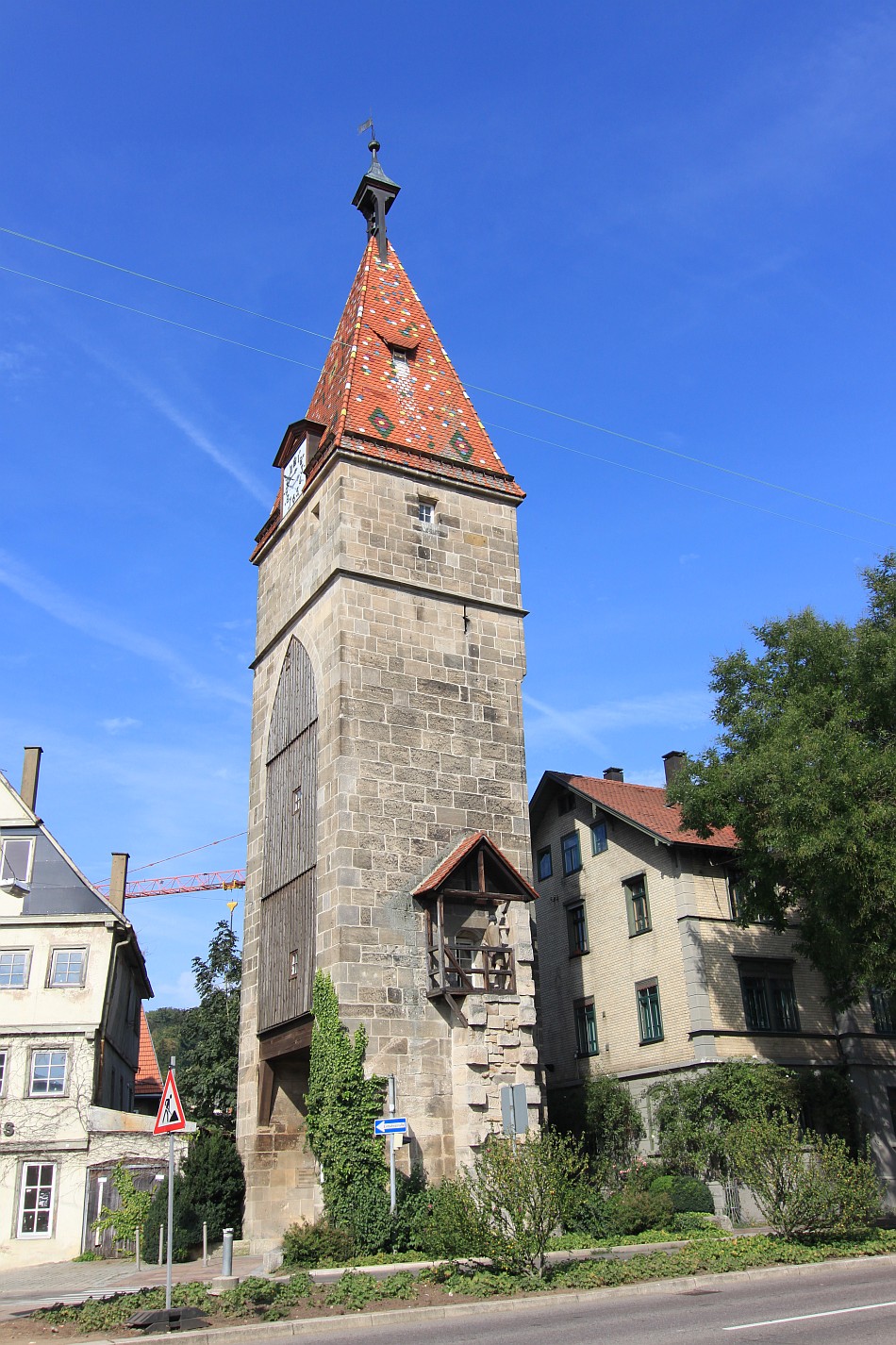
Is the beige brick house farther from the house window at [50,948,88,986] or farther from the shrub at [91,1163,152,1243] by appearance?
the house window at [50,948,88,986]

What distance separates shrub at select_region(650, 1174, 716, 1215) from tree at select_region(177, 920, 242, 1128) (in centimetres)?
1283

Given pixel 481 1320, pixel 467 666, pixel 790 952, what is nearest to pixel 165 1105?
pixel 481 1320

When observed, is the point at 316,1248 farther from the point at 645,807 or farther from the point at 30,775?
the point at 30,775

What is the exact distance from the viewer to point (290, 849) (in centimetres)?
2520

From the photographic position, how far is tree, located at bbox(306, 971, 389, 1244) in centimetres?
1955

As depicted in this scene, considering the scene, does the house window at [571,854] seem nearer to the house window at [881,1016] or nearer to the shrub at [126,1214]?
the house window at [881,1016]

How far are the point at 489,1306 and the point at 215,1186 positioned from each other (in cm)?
1212

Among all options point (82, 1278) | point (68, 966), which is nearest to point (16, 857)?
point (68, 966)

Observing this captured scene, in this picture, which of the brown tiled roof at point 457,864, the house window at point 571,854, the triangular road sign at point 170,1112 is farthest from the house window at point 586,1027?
the triangular road sign at point 170,1112

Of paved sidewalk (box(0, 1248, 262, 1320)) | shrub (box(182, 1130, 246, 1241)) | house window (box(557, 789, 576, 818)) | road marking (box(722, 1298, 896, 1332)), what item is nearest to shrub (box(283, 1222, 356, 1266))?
paved sidewalk (box(0, 1248, 262, 1320))

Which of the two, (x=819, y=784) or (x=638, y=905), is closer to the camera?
(x=819, y=784)

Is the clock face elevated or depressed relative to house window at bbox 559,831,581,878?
elevated

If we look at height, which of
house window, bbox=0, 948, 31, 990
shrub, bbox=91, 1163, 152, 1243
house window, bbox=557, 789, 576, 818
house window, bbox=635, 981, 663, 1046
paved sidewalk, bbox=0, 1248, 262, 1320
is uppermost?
house window, bbox=557, 789, 576, 818

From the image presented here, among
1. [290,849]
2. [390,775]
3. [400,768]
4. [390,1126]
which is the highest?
[400,768]
